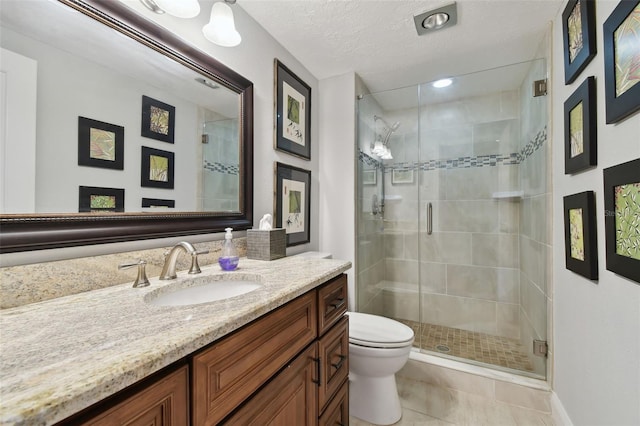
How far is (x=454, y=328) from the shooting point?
2408 mm

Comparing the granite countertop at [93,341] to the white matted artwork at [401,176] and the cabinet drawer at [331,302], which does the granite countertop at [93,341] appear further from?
the white matted artwork at [401,176]

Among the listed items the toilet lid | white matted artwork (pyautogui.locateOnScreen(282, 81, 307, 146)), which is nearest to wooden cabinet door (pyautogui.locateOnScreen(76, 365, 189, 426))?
the toilet lid

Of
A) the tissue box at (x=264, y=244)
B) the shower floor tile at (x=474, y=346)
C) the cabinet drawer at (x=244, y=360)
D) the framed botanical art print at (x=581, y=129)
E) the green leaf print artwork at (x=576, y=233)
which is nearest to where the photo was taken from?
the cabinet drawer at (x=244, y=360)

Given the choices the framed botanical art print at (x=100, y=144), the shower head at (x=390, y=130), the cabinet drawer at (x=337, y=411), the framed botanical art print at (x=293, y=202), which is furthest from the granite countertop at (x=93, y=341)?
the shower head at (x=390, y=130)

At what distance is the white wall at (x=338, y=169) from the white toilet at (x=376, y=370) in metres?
0.63

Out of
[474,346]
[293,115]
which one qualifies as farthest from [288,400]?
[474,346]

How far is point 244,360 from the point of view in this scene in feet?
2.24

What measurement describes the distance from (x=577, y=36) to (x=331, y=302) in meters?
1.66

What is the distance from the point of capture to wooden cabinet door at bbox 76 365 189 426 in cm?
43

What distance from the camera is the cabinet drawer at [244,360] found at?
577 mm

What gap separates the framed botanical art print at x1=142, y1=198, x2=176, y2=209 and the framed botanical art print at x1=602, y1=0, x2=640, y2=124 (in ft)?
5.38

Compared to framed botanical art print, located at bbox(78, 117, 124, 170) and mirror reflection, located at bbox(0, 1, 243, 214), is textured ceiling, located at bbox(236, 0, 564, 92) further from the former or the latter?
framed botanical art print, located at bbox(78, 117, 124, 170)

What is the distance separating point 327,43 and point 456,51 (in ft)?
3.01

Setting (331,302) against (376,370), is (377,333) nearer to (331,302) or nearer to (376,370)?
(376,370)
